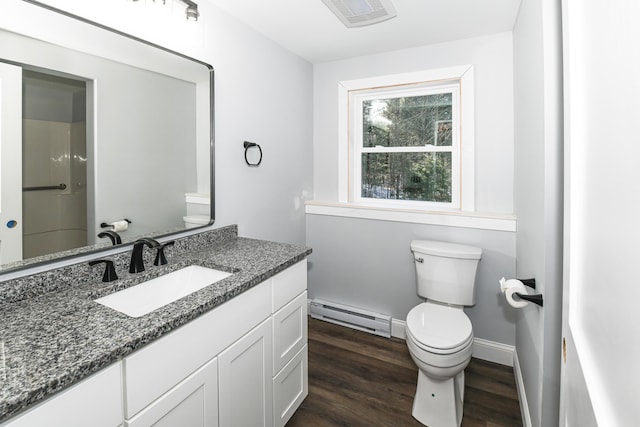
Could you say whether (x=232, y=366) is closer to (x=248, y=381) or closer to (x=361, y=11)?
(x=248, y=381)

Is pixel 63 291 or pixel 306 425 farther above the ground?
pixel 63 291

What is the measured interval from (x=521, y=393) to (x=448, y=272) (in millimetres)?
760

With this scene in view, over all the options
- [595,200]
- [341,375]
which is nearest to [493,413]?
[341,375]

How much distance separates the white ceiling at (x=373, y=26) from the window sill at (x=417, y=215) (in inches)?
48.0

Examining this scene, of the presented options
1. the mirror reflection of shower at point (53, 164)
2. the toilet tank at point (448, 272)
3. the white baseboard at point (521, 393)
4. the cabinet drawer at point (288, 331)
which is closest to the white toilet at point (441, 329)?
the toilet tank at point (448, 272)

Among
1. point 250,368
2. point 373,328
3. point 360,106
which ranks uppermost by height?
point 360,106

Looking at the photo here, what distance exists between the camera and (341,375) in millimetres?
2146

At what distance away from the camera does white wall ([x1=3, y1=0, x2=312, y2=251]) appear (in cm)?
165

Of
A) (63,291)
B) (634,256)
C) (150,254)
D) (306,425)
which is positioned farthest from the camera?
(306,425)

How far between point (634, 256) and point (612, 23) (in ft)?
1.07

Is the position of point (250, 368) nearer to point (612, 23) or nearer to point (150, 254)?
point (150, 254)

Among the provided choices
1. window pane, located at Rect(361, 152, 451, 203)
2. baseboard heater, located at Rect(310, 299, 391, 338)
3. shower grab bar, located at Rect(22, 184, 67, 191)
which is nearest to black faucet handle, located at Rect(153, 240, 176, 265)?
shower grab bar, located at Rect(22, 184, 67, 191)

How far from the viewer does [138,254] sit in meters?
1.45

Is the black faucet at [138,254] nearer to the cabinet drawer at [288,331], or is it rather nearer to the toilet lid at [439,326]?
the cabinet drawer at [288,331]
